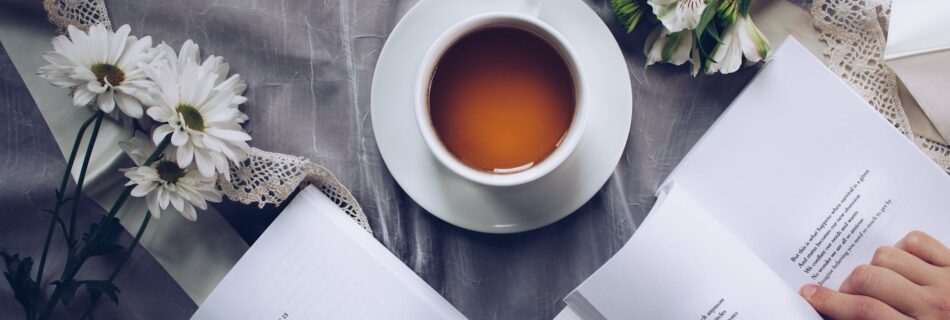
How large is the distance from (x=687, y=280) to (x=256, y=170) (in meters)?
0.57

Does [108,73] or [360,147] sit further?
[360,147]

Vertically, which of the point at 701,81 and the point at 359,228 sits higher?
the point at 701,81

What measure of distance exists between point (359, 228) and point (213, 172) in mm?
192

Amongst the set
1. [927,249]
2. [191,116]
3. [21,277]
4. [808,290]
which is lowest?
[21,277]

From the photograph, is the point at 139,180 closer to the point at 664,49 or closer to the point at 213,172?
the point at 213,172

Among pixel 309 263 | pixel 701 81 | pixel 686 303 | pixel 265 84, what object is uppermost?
pixel 701 81

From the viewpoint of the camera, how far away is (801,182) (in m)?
0.77

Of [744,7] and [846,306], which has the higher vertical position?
[744,7]

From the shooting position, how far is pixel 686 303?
721 millimetres

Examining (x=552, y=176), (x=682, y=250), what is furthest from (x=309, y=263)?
(x=682, y=250)

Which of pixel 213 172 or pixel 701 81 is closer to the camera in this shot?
pixel 213 172

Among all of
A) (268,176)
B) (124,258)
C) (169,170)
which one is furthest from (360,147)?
(124,258)

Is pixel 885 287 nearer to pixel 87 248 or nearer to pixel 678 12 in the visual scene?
pixel 678 12

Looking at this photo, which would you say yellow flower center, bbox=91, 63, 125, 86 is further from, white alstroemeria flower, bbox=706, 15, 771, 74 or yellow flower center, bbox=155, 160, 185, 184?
white alstroemeria flower, bbox=706, 15, 771, 74
